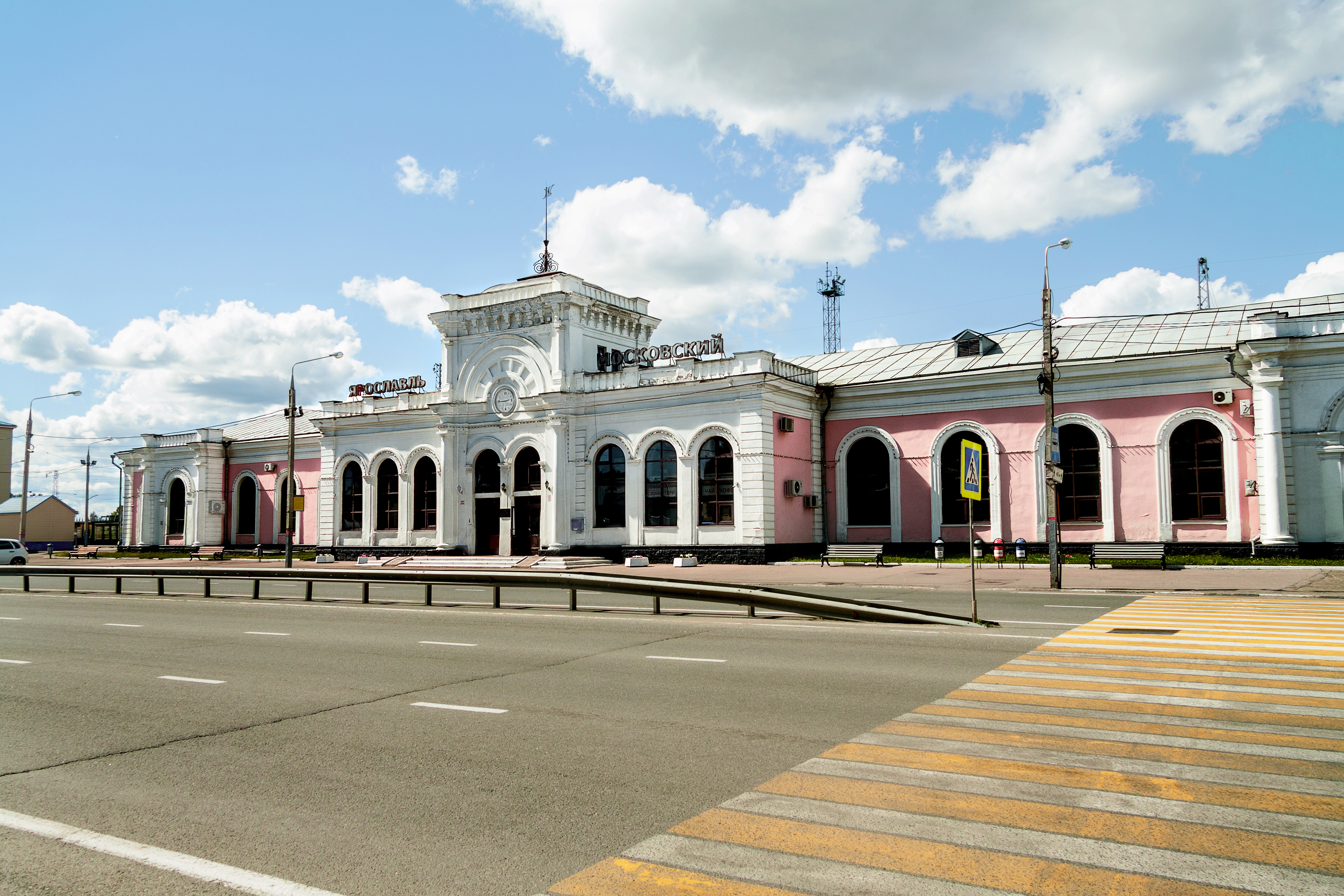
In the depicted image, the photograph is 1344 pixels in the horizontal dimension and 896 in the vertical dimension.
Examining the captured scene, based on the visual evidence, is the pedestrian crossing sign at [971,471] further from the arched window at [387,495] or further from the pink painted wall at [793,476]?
the arched window at [387,495]

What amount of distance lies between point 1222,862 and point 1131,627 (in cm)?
971

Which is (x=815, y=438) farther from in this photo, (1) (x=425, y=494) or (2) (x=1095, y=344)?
(1) (x=425, y=494)

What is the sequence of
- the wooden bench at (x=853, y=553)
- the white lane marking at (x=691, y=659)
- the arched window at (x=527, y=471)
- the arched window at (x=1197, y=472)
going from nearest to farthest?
the white lane marking at (x=691, y=659), the arched window at (x=1197, y=472), the wooden bench at (x=853, y=553), the arched window at (x=527, y=471)

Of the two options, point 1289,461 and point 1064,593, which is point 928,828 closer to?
point 1064,593

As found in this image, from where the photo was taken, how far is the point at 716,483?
3406cm

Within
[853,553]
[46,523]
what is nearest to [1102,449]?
[853,553]

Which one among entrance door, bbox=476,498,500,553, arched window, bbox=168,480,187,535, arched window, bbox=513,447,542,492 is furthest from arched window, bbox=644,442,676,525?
arched window, bbox=168,480,187,535

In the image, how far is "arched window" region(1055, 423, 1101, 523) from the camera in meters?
30.7

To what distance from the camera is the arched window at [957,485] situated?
107ft

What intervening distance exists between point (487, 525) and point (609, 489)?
23.2ft

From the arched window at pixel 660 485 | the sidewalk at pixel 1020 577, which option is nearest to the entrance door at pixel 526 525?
the arched window at pixel 660 485

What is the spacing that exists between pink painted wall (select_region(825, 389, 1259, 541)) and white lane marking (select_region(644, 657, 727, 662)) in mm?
23621

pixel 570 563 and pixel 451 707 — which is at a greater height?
pixel 451 707

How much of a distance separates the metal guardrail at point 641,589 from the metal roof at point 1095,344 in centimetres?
1911
